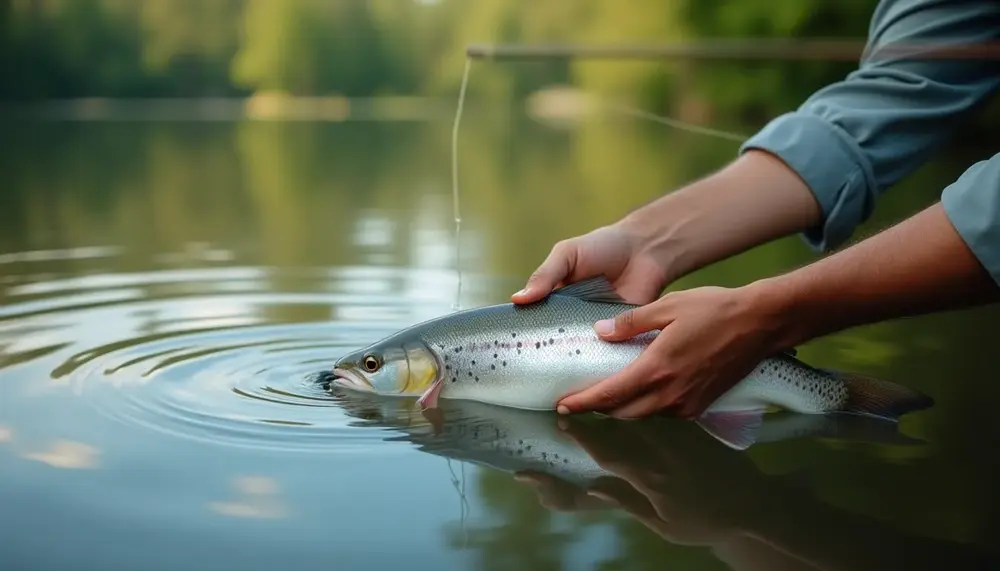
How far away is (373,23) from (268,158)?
71.6 meters

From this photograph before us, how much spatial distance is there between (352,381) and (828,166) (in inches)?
63.0

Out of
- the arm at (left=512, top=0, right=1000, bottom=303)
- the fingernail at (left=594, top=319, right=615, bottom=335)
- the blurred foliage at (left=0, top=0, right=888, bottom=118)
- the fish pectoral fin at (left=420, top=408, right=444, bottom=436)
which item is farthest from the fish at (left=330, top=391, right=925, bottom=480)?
the blurred foliage at (left=0, top=0, right=888, bottom=118)

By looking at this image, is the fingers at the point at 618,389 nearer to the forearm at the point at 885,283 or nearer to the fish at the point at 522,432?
the fish at the point at 522,432

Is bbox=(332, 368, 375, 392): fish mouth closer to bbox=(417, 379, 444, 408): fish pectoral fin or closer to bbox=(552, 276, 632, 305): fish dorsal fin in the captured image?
bbox=(417, 379, 444, 408): fish pectoral fin

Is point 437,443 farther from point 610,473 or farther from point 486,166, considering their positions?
point 486,166

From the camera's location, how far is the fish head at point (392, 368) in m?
3.34

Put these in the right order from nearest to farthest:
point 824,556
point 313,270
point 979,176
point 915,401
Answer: point 824,556 → point 979,176 → point 915,401 → point 313,270

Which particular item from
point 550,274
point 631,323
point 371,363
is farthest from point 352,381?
point 631,323

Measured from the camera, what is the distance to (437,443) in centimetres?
304

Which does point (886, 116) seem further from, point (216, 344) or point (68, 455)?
point (68, 455)

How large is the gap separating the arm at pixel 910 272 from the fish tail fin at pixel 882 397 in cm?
46

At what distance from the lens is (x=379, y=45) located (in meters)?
85.6

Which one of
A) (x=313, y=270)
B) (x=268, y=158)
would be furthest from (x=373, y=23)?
(x=313, y=270)

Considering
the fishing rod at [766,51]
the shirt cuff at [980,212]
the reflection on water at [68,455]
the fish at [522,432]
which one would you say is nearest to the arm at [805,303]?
the shirt cuff at [980,212]
